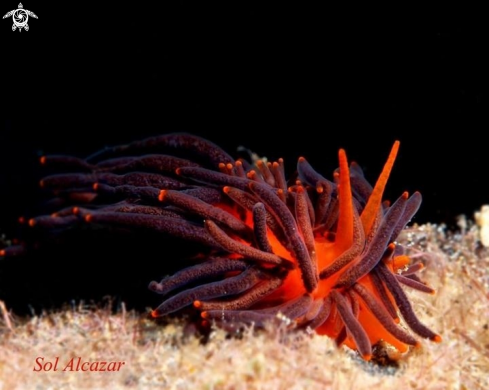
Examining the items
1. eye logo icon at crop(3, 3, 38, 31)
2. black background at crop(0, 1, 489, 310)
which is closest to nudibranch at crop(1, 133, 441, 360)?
black background at crop(0, 1, 489, 310)

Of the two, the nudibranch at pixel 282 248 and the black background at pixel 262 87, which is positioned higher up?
the black background at pixel 262 87

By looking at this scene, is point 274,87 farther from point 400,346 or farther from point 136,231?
point 400,346

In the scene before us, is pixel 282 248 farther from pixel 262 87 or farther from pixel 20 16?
pixel 20 16

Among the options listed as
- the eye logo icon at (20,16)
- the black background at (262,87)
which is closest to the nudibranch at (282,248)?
the black background at (262,87)

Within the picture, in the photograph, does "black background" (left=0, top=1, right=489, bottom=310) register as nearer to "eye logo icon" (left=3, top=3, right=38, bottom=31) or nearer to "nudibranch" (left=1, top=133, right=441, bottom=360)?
"eye logo icon" (left=3, top=3, right=38, bottom=31)

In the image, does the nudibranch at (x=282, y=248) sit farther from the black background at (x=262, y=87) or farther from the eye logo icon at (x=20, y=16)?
the eye logo icon at (x=20, y=16)

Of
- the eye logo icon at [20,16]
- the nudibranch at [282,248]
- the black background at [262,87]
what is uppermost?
the eye logo icon at [20,16]

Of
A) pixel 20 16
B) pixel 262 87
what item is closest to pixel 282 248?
pixel 262 87
